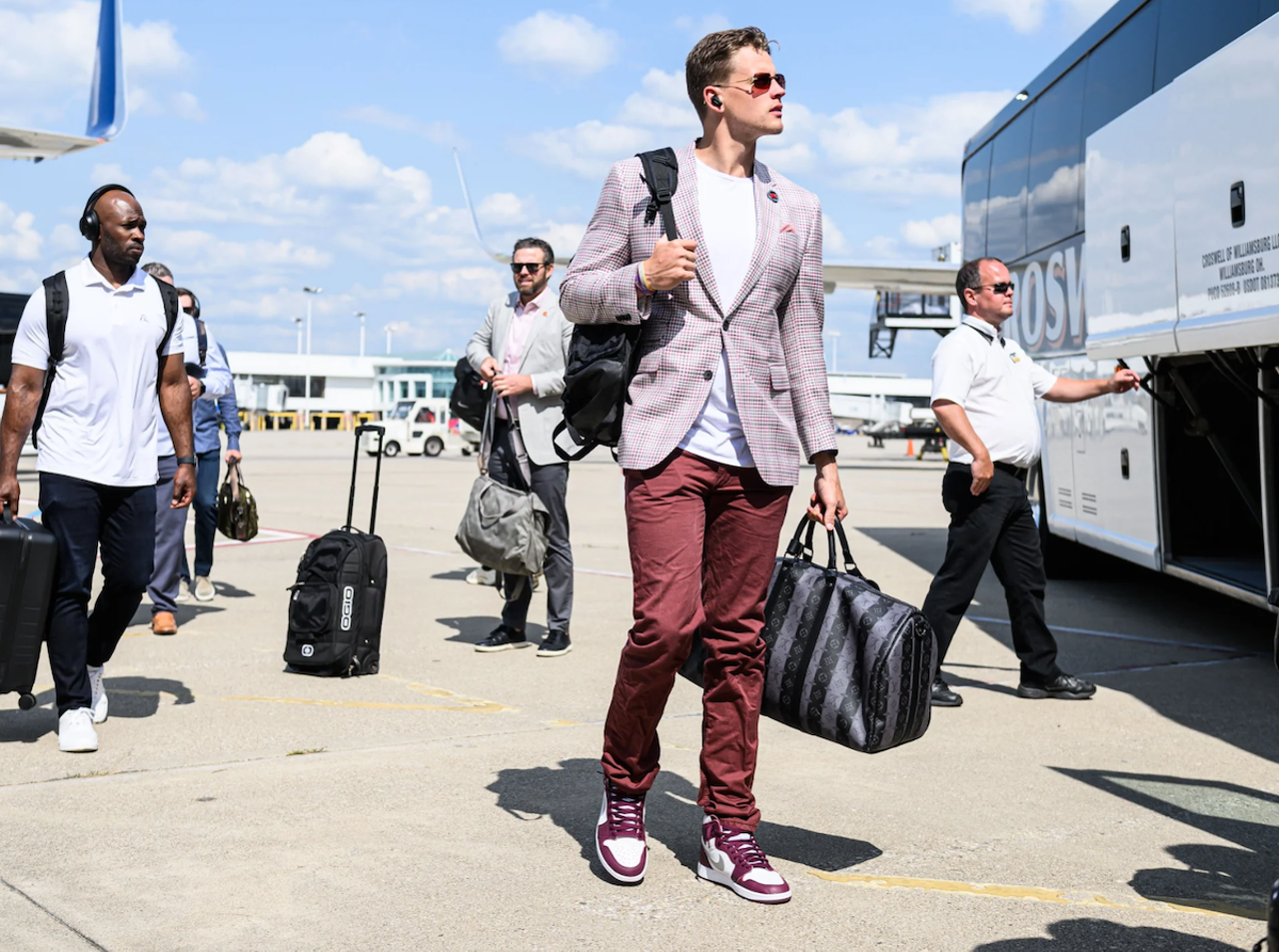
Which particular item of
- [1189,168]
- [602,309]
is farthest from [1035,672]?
[602,309]

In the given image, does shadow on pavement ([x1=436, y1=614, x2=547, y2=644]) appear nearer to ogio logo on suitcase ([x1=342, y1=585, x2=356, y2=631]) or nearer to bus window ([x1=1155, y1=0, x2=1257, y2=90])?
ogio logo on suitcase ([x1=342, y1=585, x2=356, y2=631])

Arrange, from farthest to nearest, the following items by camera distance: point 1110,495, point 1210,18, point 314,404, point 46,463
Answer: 1. point 314,404
2. point 1110,495
3. point 1210,18
4. point 46,463

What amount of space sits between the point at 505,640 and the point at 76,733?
2777 mm

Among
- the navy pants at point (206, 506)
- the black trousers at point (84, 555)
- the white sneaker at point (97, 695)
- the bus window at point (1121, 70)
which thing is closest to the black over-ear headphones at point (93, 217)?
the black trousers at point (84, 555)

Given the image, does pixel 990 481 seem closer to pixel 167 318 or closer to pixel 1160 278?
pixel 1160 278

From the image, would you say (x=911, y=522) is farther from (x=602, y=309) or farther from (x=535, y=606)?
(x=602, y=309)

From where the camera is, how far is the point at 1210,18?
6922mm

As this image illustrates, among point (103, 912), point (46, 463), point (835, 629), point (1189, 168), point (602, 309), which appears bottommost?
point (103, 912)

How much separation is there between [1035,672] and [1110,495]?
289 cm

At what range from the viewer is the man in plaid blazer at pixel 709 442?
3551 millimetres

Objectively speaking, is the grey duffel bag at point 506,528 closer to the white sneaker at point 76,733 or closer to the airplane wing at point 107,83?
the white sneaker at point 76,733

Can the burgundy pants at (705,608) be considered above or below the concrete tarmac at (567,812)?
above

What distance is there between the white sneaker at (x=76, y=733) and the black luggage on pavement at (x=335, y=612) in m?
1.57

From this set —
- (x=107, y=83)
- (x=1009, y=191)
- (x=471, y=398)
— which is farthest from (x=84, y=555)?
(x=107, y=83)
